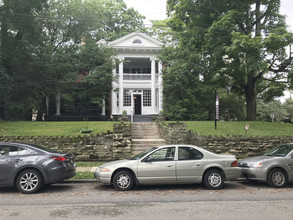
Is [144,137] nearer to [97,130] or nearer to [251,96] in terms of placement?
[97,130]

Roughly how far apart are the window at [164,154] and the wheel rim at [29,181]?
11.4 ft

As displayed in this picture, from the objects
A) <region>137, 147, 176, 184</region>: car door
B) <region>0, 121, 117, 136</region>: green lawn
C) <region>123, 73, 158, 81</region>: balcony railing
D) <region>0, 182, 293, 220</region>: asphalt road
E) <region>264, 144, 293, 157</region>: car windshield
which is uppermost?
<region>123, 73, 158, 81</region>: balcony railing

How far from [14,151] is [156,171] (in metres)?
4.32

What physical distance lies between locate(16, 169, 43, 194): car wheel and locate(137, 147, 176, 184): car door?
2889mm

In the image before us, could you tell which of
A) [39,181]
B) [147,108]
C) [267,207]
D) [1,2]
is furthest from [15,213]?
[147,108]

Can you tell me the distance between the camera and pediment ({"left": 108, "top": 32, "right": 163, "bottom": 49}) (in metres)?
26.4

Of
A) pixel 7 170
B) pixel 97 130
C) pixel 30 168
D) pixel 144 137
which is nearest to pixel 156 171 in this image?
pixel 30 168

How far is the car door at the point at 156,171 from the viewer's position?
25.3ft

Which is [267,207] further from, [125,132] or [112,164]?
[125,132]

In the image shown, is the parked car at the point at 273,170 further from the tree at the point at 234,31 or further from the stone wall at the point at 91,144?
the tree at the point at 234,31

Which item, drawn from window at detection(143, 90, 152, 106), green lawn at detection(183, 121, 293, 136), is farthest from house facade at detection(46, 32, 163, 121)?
green lawn at detection(183, 121, 293, 136)

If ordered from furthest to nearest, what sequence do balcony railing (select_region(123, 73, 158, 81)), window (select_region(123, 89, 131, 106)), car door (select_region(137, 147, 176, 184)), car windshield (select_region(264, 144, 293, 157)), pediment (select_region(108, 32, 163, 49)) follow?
1. balcony railing (select_region(123, 73, 158, 81))
2. window (select_region(123, 89, 131, 106))
3. pediment (select_region(108, 32, 163, 49))
4. car windshield (select_region(264, 144, 293, 157))
5. car door (select_region(137, 147, 176, 184))

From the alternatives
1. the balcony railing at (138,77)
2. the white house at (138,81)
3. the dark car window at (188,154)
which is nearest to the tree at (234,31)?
the white house at (138,81)

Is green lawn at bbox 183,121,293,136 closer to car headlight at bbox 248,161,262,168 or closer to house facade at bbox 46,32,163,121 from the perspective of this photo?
car headlight at bbox 248,161,262,168
